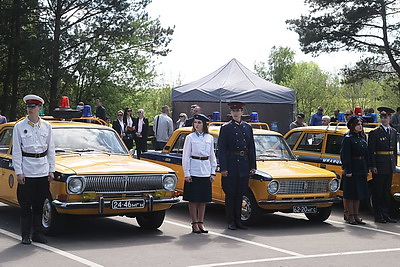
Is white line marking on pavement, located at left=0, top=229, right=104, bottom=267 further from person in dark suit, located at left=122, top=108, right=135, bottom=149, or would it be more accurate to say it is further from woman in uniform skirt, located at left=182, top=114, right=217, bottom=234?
person in dark suit, located at left=122, top=108, right=135, bottom=149

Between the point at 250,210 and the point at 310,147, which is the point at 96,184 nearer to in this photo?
the point at 250,210

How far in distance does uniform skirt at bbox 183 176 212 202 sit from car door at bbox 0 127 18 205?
2567mm

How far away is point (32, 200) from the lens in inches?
348

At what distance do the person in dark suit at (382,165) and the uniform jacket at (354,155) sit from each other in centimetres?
30

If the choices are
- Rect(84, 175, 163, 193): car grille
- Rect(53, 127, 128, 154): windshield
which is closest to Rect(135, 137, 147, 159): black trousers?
Rect(53, 127, 128, 154): windshield

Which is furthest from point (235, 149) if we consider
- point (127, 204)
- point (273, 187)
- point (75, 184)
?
point (75, 184)

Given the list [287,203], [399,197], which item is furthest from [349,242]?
[399,197]

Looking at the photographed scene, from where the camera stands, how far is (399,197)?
11852 mm

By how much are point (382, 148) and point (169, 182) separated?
14.2 feet

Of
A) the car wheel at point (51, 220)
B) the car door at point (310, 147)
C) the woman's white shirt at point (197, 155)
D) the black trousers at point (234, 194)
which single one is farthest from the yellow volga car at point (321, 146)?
the car wheel at point (51, 220)

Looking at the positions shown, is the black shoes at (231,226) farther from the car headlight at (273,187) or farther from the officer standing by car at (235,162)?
the car headlight at (273,187)

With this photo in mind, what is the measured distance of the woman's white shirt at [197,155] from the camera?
32.9ft

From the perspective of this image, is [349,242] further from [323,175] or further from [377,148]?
[377,148]

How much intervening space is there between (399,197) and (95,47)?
24.9 metres
